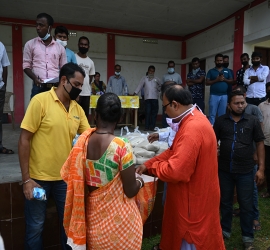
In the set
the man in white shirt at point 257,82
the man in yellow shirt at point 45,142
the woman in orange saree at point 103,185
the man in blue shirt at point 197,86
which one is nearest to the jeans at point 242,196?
the woman in orange saree at point 103,185

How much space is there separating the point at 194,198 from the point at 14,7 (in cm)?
853

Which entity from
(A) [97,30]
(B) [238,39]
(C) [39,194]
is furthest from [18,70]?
(C) [39,194]

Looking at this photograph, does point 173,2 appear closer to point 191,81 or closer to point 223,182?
point 191,81

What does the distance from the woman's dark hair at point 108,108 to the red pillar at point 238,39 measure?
7.68 m

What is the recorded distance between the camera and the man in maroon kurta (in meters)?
1.81

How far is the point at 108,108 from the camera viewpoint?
63.1 inches

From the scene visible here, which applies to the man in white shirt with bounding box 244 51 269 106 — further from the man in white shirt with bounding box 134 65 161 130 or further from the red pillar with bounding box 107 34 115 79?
the red pillar with bounding box 107 34 115 79

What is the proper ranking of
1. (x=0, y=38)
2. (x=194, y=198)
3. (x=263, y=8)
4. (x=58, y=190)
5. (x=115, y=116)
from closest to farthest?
(x=115, y=116) < (x=194, y=198) < (x=58, y=190) < (x=263, y=8) < (x=0, y=38)

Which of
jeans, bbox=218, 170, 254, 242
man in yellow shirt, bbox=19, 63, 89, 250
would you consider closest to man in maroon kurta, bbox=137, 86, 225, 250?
man in yellow shirt, bbox=19, 63, 89, 250

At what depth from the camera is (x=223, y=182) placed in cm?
303

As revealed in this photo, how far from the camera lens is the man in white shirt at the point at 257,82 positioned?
585 centimetres

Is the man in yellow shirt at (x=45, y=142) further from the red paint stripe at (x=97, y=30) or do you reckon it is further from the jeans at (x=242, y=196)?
the red paint stripe at (x=97, y=30)

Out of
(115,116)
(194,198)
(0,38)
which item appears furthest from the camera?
(0,38)

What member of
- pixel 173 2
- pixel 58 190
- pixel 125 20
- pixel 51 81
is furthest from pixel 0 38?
pixel 58 190
